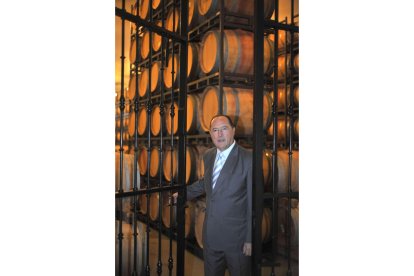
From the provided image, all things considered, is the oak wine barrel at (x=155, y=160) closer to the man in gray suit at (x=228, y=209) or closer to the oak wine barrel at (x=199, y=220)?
the oak wine barrel at (x=199, y=220)

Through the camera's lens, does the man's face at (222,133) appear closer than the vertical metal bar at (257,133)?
No

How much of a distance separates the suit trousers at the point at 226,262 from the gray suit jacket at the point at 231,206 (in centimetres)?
6

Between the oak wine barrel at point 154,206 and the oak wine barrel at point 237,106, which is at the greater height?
the oak wine barrel at point 237,106

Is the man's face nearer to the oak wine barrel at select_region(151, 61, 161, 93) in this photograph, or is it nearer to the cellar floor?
the cellar floor

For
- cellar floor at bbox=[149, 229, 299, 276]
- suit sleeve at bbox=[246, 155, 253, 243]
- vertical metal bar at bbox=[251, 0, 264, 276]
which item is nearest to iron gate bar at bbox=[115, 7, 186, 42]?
vertical metal bar at bbox=[251, 0, 264, 276]

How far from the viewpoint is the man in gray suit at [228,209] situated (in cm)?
320

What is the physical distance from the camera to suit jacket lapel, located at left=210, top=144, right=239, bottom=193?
3.32 m

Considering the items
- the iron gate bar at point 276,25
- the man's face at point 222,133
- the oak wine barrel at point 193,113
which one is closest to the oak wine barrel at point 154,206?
the oak wine barrel at point 193,113

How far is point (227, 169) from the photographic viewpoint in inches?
131

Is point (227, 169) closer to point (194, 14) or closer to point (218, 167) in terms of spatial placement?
point (218, 167)
